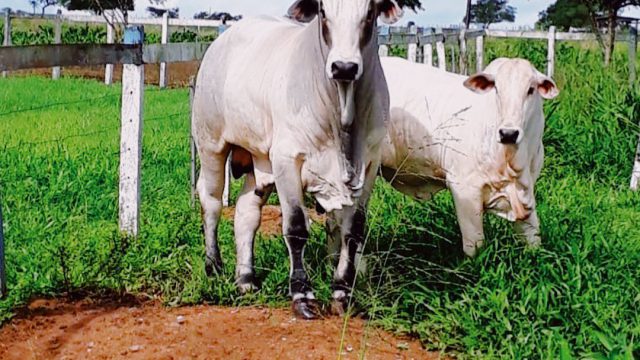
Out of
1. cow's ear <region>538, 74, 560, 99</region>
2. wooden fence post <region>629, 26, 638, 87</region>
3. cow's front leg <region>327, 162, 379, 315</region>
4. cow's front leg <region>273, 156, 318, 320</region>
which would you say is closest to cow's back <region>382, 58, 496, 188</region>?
cow's ear <region>538, 74, 560, 99</region>

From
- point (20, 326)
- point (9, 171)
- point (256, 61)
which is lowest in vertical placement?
point (20, 326)

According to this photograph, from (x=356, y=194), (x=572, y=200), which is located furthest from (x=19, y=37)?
(x=356, y=194)

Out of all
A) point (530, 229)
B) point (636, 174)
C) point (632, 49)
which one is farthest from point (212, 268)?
point (632, 49)

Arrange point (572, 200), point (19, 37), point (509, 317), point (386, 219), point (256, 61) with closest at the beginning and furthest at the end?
point (509, 317) → point (256, 61) → point (386, 219) → point (572, 200) → point (19, 37)

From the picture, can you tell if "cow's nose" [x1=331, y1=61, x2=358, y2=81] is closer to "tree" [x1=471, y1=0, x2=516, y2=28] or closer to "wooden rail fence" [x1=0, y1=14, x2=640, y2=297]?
"wooden rail fence" [x1=0, y1=14, x2=640, y2=297]

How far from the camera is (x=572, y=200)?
7965 mm

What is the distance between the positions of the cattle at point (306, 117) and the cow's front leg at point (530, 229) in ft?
3.82

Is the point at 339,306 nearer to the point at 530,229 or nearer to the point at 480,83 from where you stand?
the point at 530,229

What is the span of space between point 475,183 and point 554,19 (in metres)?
52.2

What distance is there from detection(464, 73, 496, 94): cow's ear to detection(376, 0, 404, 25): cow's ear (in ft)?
3.09

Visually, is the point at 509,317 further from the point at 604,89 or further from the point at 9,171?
the point at 604,89

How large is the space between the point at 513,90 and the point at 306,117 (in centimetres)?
134

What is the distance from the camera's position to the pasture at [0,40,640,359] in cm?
512

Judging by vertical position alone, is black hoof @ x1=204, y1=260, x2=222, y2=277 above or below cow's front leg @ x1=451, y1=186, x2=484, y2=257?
below
